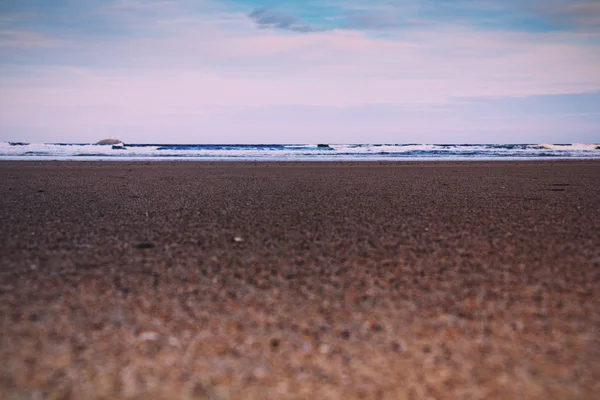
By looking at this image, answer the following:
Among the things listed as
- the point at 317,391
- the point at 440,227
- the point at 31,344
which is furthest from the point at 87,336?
the point at 440,227

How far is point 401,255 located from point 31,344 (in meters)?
2.32

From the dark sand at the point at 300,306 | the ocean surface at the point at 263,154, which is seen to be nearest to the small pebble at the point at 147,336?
the dark sand at the point at 300,306

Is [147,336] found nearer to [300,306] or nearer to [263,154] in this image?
[300,306]

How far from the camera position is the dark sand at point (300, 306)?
181cm

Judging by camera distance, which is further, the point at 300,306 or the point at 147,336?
the point at 300,306

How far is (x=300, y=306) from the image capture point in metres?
2.55

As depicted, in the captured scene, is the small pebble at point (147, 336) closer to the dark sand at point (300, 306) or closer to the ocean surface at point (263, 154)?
the dark sand at point (300, 306)

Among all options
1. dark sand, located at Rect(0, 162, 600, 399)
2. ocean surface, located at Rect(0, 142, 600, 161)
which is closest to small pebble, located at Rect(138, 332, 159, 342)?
dark sand, located at Rect(0, 162, 600, 399)

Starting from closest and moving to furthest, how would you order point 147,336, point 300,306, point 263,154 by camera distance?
point 147,336 → point 300,306 → point 263,154

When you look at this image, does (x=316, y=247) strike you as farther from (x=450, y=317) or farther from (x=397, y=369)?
(x=397, y=369)

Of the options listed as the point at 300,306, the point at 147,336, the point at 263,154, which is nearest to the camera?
the point at 147,336

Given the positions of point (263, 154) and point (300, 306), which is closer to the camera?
point (300, 306)

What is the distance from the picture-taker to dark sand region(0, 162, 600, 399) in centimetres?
181

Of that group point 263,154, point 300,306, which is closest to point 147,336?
point 300,306
